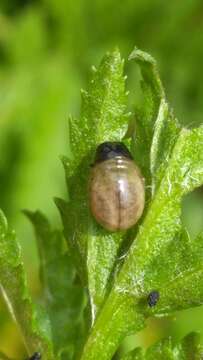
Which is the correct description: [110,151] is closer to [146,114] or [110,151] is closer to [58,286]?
[146,114]

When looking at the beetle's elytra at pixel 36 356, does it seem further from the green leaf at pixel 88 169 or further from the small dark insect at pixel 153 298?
the small dark insect at pixel 153 298

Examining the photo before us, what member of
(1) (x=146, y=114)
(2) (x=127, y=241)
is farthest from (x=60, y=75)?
(2) (x=127, y=241)

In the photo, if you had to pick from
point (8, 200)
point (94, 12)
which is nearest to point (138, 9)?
point (94, 12)

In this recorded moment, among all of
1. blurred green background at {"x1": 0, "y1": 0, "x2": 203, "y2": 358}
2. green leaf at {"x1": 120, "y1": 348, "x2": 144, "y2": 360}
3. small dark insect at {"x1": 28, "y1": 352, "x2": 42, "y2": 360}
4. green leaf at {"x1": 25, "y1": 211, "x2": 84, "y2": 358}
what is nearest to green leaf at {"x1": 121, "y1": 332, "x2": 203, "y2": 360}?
green leaf at {"x1": 120, "y1": 348, "x2": 144, "y2": 360}

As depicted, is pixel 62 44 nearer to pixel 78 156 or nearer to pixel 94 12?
pixel 94 12

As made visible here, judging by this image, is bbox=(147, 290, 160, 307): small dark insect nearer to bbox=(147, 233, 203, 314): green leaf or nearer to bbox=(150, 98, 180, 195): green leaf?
bbox=(147, 233, 203, 314): green leaf

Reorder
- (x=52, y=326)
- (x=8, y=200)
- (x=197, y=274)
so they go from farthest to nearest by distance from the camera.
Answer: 1. (x=8, y=200)
2. (x=52, y=326)
3. (x=197, y=274)
